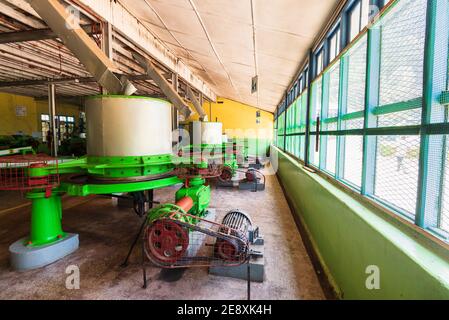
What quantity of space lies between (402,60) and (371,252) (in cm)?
136

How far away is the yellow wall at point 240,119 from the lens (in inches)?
601

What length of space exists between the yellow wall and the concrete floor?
37.1 ft

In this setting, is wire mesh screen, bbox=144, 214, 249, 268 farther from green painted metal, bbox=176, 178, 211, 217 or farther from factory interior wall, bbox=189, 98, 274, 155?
factory interior wall, bbox=189, 98, 274, 155

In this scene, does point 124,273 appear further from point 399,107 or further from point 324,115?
point 324,115

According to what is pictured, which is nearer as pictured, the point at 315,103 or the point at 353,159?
the point at 353,159

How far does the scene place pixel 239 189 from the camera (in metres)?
6.77

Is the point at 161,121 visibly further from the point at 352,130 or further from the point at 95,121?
the point at 352,130

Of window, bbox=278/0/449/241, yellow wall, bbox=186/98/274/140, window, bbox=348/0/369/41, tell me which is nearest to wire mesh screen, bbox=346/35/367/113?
window, bbox=278/0/449/241

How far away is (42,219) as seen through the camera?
2.86 meters

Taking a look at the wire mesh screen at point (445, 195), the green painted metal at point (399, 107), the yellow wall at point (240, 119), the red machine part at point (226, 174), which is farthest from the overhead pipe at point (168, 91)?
the yellow wall at point (240, 119)

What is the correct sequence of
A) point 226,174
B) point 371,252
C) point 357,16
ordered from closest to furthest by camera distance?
point 371,252
point 357,16
point 226,174

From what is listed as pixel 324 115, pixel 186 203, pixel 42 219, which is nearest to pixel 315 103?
pixel 324 115

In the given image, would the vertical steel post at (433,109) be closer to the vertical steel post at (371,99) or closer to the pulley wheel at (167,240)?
the vertical steel post at (371,99)
